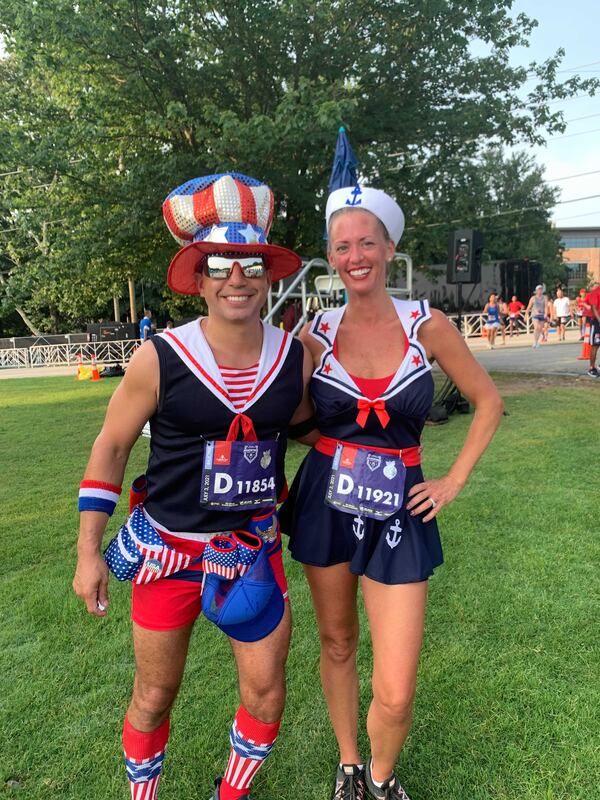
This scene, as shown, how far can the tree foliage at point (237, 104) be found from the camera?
8.52 m

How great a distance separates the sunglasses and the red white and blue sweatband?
706 mm

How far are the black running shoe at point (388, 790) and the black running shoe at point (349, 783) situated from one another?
0.21ft

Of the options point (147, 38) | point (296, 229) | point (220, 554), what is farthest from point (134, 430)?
point (296, 229)

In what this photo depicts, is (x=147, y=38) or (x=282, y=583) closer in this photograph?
(x=282, y=583)

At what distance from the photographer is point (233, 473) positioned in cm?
167

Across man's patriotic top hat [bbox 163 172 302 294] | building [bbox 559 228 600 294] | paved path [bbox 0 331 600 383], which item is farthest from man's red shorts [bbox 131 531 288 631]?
building [bbox 559 228 600 294]

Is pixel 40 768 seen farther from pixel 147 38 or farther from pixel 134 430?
pixel 147 38

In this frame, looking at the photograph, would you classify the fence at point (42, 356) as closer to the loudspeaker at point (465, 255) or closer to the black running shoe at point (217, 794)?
the loudspeaker at point (465, 255)

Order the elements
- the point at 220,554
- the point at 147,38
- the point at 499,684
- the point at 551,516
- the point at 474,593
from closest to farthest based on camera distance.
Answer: the point at 220,554
the point at 499,684
the point at 474,593
the point at 551,516
the point at 147,38

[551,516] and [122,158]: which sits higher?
[122,158]

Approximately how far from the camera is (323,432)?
197cm

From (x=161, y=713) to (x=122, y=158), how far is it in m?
10.7

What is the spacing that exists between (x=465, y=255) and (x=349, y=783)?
34.3 ft

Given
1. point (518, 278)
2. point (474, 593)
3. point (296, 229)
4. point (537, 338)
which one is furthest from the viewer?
point (518, 278)
